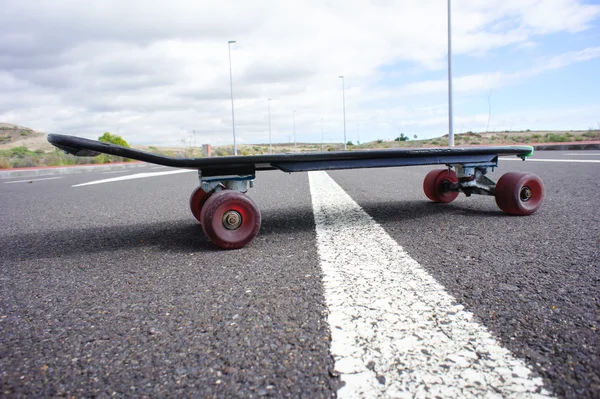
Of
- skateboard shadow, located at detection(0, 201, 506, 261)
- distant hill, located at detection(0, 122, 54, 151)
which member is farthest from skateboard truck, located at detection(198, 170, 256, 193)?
distant hill, located at detection(0, 122, 54, 151)

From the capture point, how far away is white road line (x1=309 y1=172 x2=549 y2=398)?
0.90m

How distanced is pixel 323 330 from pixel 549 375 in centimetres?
60

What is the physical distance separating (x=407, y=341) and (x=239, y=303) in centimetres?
63

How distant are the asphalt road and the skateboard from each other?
0.14m

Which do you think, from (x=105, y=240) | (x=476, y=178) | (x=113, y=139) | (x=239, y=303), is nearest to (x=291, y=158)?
(x=239, y=303)

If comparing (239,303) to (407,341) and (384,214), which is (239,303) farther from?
(384,214)

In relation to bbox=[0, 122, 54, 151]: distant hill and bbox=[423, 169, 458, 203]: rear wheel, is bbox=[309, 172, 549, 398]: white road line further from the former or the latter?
bbox=[0, 122, 54, 151]: distant hill

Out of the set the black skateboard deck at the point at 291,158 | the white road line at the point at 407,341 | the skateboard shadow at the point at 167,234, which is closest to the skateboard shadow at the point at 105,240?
the skateboard shadow at the point at 167,234

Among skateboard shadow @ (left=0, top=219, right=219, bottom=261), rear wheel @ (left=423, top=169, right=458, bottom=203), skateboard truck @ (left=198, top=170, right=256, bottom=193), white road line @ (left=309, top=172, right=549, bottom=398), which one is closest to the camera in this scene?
white road line @ (left=309, top=172, right=549, bottom=398)

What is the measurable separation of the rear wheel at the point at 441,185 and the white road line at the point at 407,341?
209 centimetres

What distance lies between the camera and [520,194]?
3008 millimetres

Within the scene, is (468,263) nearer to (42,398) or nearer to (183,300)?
(183,300)

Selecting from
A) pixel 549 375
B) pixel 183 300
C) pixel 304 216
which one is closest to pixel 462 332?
pixel 549 375

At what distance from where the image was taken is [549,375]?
3.00 feet
